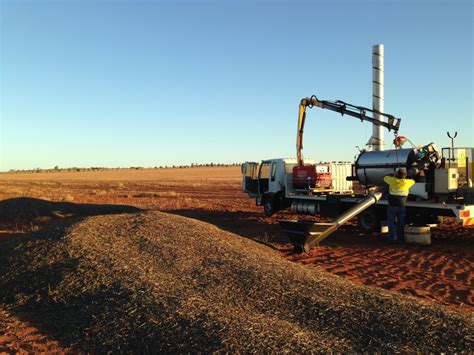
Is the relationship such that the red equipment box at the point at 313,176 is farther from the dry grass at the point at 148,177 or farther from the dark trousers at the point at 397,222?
the dry grass at the point at 148,177

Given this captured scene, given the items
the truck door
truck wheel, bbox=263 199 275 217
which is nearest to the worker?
truck wheel, bbox=263 199 275 217

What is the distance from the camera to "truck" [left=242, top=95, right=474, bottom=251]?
37.6ft

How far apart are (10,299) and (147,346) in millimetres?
3540

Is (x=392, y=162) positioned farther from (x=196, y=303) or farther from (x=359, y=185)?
(x=196, y=303)

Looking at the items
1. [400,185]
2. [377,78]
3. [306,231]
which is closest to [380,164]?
[400,185]

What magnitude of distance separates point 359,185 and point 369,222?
2521mm

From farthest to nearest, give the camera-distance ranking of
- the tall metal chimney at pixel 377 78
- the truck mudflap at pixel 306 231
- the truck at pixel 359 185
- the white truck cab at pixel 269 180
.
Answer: the tall metal chimney at pixel 377 78 < the white truck cab at pixel 269 180 < the truck at pixel 359 185 < the truck mudflap at pixel 306 231

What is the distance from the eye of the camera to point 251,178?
20016 millimetres

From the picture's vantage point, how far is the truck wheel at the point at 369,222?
1385 centimetres

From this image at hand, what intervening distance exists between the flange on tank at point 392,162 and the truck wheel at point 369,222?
1.28 metres

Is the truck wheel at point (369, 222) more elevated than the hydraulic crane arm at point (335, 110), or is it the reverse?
the hydraulic crane arm at point (335, 110)

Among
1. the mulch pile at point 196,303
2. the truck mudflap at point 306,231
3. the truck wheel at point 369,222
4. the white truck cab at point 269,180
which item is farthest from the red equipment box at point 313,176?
the mulch pile at point 196,303

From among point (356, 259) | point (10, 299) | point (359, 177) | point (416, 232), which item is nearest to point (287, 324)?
point (10, 299)

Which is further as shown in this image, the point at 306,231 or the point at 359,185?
the point at 359,185
